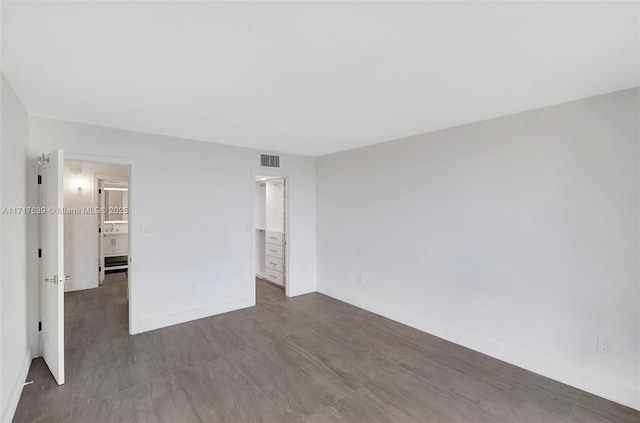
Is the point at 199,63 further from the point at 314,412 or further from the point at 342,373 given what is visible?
the point at 342,373

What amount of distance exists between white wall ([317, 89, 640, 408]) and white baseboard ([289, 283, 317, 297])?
1415mm

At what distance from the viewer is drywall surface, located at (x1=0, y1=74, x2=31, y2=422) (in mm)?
1991

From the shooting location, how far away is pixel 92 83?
217cm

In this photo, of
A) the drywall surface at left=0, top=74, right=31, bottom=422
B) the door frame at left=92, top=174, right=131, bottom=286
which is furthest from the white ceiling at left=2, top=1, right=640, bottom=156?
the door frame at left=92, top=174, right=131, bottom=286

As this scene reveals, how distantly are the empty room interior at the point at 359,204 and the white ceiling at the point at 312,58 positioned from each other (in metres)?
0.02

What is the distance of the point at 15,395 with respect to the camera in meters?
2.21

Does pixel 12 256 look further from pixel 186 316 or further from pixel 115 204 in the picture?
pixel 115 204

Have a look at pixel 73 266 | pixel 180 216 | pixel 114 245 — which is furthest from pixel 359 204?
pixel 114 245

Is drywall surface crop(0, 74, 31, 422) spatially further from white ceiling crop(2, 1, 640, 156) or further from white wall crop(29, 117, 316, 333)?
white wall crop(29, 117, 316, 333)

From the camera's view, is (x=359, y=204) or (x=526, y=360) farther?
(x=359, y=204)

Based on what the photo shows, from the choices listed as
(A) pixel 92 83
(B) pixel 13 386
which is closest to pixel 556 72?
(A) pixel 92 83

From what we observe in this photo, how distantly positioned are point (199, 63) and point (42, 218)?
8.72 feet

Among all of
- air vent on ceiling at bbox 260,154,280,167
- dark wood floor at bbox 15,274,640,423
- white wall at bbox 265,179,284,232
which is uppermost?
air vent on ceiling at bbox 260,154,280,167

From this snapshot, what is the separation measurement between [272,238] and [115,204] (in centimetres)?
525
